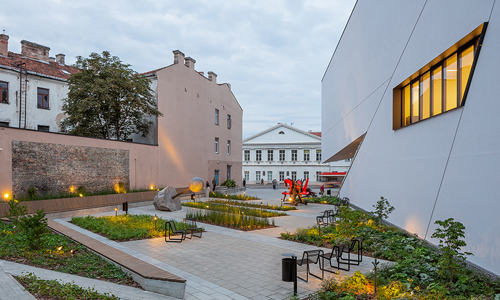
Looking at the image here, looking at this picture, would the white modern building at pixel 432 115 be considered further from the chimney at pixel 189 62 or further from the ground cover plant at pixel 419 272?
the chimney at pixel 189 62

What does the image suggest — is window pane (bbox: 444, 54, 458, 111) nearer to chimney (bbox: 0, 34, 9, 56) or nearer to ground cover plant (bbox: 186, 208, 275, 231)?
ground cover plant (bbox: 186, 208, 275, 231)

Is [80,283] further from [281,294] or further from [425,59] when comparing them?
[425,59]

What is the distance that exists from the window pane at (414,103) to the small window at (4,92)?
1017 inches

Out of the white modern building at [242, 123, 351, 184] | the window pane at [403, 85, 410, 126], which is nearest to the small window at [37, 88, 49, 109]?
the window pane at [403, 85, 410, 126]

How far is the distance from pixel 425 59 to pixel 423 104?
1.60 m

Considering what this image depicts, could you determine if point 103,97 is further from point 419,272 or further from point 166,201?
point 419,272

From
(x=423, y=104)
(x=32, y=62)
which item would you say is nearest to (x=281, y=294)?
(x=423, y=104)

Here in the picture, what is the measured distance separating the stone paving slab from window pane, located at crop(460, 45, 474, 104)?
8.91m

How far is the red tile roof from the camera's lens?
2311 cm

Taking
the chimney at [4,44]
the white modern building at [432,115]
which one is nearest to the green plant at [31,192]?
the chimney at [4,44]

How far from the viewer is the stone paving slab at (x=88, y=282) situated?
593 centimetres

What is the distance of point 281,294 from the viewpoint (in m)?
6.23

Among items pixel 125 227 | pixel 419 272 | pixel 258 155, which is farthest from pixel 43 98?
pixel 258 155

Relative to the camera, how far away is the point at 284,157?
62.2 m
